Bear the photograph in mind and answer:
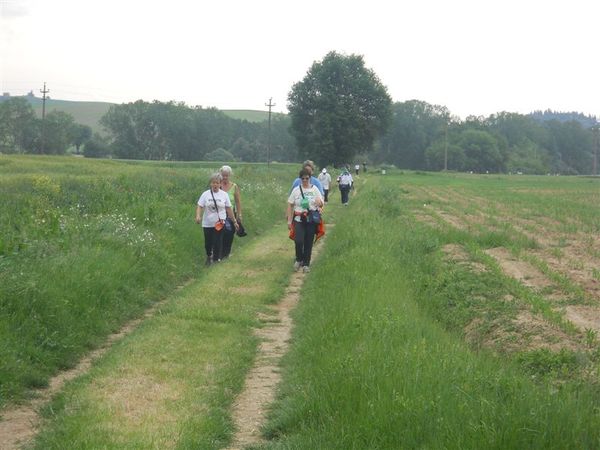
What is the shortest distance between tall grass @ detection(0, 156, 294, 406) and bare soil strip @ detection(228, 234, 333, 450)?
1.90 metres

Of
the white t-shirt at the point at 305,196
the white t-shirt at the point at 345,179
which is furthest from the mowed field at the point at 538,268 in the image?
the white t-shirt at the point at 345,179

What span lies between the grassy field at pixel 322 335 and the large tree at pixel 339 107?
55655mm

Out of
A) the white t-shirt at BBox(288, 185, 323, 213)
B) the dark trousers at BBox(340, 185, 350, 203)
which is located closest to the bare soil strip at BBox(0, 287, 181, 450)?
the white t-shirt at BBox(288, 185, 323, 213)

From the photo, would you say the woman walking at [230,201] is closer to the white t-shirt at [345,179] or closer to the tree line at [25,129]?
the white t-shirt at [345,179]

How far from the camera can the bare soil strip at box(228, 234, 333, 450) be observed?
5.90m

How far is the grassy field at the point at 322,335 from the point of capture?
17.2ft

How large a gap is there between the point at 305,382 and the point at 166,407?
1200 mm

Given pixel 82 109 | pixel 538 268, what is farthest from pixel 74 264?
pixel 82 109

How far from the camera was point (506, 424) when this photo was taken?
184 inches

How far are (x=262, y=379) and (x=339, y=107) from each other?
66.5 metres

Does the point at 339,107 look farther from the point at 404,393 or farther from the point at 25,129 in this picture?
the point at 404,393

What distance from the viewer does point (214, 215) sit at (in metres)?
14.1

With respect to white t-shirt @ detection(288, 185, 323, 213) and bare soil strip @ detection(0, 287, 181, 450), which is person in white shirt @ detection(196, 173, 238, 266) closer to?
white t-shirt @ detection(288, 185, 323, 213)

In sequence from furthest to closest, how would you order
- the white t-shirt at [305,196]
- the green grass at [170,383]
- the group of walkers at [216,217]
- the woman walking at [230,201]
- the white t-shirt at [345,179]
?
the white t-shirt at [345,179] < the woman walking at [230,201] < the group of walkers at [216,217] < the white t-shirt at [305,196] < the green grass at [170,383]
